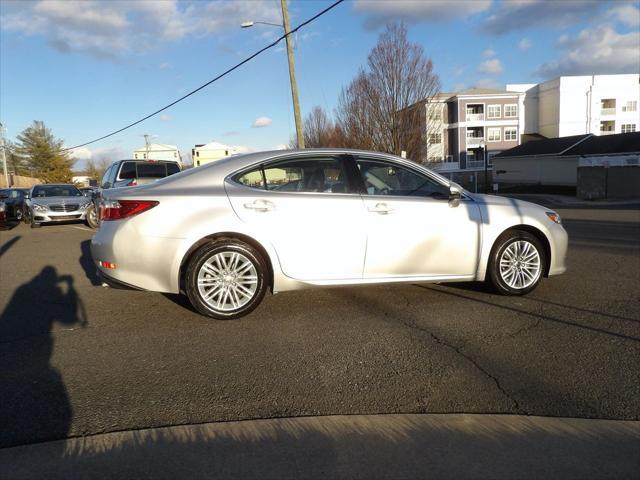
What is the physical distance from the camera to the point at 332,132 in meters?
35.7

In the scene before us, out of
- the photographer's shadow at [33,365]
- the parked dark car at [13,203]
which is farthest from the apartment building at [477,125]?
the photographer's shadow at [33,365]

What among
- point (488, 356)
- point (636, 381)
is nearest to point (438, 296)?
point (488, 356)

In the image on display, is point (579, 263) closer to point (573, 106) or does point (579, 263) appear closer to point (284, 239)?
point (284, 239)

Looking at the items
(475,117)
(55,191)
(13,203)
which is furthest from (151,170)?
(475,117)

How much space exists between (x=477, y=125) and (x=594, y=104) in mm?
18477

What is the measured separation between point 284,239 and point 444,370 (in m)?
1.93

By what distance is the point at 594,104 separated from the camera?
65.1 meters

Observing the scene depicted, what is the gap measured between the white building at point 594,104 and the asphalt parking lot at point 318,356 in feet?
224

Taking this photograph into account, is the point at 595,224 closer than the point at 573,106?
Yes

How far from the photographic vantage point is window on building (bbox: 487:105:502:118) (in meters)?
59.8

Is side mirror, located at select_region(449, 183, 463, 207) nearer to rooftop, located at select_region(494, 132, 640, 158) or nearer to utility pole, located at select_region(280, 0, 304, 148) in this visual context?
utility pole, located at select_region(280, 0, 304, 148)

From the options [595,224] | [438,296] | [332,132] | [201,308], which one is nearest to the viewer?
[201,308]

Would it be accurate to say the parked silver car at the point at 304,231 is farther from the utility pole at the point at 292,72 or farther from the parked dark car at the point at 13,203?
the parked dark car at the point at 13,203

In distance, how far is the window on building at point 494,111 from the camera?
196 feet
